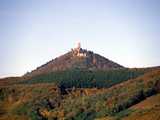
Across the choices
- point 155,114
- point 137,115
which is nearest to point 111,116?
point 137,115

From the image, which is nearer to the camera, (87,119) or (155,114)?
(155,114)

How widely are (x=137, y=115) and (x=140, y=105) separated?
23.0 meters

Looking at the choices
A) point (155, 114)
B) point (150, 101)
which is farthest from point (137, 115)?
point (150, 101)

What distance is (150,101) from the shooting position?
199625mm

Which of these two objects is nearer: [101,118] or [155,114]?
[155,114]

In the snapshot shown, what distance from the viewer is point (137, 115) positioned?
575 ft

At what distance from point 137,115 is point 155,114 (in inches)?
456

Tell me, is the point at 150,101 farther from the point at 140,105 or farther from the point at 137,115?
the point at 137,115

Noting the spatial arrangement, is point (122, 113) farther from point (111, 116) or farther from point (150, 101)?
point (150, 101)

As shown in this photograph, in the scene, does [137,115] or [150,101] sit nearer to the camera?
[137,115]

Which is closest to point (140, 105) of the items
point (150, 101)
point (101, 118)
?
point (150, 101)

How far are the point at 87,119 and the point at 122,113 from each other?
18334 millimetres

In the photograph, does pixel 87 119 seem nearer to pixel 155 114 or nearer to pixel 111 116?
pixel 111 116

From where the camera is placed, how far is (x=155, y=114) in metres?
166
